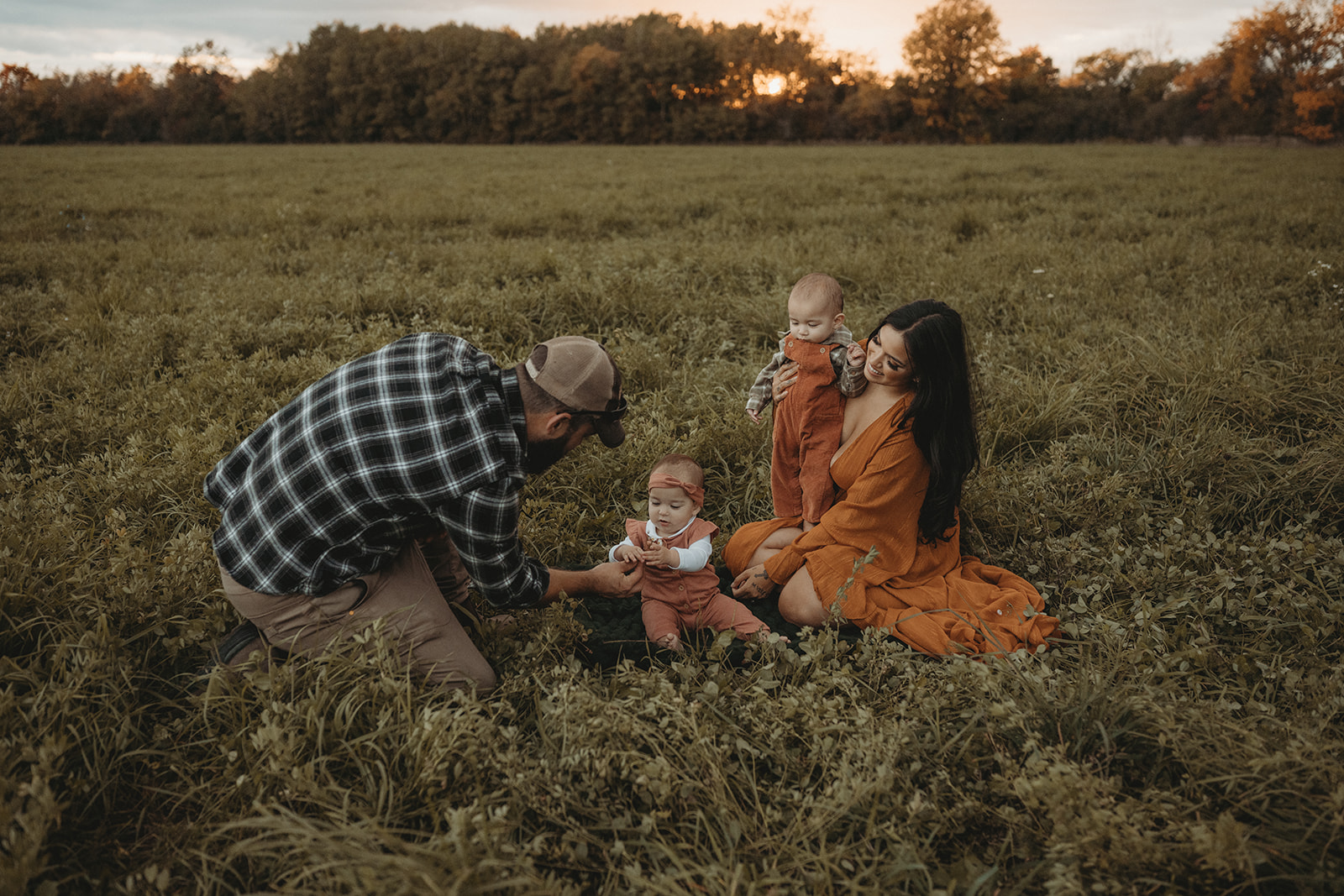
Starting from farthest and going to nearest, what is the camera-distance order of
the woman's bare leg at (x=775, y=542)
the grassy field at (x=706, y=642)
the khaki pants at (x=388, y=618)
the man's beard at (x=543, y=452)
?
the woman's bare leg at (x=775, y=542), the khaki pants at (x=388, y=618), the man's beard at (x=543, y=452), the grassy field at (x=706, y=642)

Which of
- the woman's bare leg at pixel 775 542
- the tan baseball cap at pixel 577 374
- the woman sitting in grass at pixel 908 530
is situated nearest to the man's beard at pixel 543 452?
the tan baseball cap at pixel 577 374

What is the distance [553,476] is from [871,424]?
200 cm

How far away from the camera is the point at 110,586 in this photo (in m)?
2.90

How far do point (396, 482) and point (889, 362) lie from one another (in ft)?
7.17

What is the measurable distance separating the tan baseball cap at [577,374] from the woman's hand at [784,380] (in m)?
1.30

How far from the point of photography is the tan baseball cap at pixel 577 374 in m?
2.56

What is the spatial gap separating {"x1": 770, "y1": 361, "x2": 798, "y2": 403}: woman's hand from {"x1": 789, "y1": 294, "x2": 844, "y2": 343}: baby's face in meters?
0.19

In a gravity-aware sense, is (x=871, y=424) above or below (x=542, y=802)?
above

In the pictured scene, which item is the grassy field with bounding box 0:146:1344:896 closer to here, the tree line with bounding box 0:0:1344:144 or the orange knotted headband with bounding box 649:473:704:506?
the orange knotted headband with bounding box 649:473:704:506

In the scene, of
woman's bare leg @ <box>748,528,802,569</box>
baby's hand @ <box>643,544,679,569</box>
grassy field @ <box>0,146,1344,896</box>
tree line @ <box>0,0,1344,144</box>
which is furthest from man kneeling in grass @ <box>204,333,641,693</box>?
tree line @ <box>0,0,1344,144</box>

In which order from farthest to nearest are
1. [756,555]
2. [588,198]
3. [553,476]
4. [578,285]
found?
[588,198] → [578,285] → [553,476] → [756,555]

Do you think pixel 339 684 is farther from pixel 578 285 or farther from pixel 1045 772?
pixel 578 285

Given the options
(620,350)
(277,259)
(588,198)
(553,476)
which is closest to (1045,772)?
(553,476)

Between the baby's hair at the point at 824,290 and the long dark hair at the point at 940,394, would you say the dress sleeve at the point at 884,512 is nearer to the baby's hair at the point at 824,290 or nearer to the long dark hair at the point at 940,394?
the long dark hair at the point at 940,394
